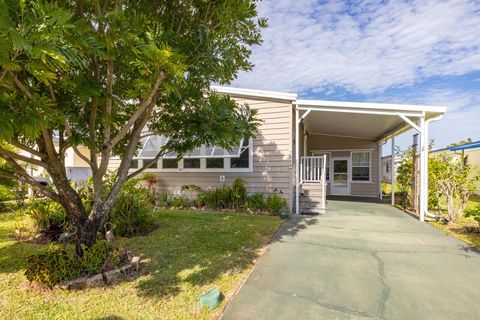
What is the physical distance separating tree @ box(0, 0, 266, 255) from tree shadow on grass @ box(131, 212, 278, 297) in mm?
1164

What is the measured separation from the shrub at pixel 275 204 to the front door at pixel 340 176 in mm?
7071

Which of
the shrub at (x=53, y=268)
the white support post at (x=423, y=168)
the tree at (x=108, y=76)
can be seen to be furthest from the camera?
the white support post at (x=423, y=168)

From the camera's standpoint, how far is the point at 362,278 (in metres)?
3.58

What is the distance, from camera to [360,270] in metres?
3.85

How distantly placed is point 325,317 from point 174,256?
2.61 m

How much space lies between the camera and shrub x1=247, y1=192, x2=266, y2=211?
8172mm

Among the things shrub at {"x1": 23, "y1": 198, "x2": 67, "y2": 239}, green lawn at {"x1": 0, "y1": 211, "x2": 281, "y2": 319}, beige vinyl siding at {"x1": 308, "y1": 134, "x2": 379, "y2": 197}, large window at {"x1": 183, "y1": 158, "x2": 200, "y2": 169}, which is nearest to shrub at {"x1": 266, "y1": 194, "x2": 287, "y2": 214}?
green lawn at {"x1": 0, "y1": 211, "x2": 281, "y2": 319}

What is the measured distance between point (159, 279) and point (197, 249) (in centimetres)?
125

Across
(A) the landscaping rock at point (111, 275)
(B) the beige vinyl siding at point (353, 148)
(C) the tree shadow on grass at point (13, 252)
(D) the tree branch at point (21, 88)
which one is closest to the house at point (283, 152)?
(B) the beige vinyl siding at point (353, 148)

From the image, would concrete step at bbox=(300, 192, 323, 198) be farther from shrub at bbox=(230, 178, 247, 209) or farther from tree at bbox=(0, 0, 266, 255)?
tree at bbox=(0, 0, 266, 255)

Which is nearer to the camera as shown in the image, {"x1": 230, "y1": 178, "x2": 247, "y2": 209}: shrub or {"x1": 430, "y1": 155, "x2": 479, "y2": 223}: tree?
{"x1": 430, "y1": 155, "x2": 479, "y2": 223}: tree

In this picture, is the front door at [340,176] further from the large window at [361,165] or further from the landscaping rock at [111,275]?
the landscaping rock at [111,275]

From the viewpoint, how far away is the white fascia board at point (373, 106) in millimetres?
7250

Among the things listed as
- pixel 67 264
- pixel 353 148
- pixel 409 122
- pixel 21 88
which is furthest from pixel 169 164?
pixel 353 148
